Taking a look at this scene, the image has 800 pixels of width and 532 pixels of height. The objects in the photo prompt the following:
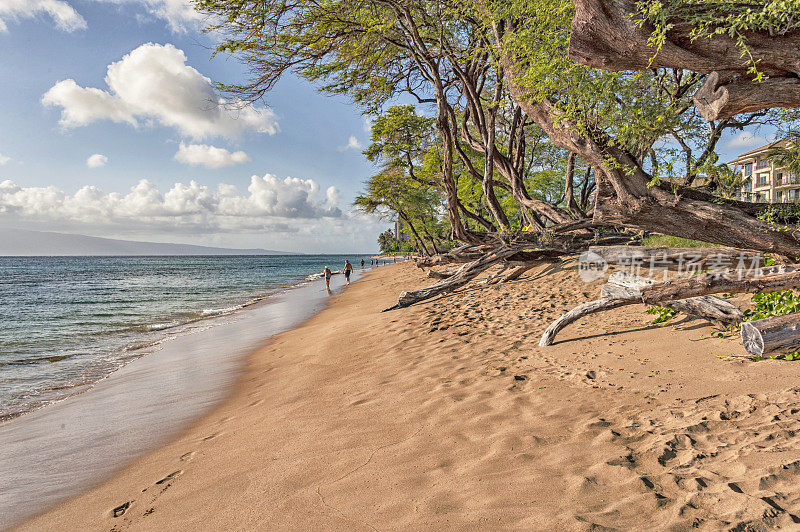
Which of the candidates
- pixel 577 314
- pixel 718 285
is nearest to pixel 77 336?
pixel 577 314

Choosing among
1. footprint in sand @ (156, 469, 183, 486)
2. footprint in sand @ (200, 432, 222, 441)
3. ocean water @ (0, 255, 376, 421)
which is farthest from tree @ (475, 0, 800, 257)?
ocean water @ (0, 255, 376, 421)

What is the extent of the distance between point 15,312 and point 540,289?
27.4 m

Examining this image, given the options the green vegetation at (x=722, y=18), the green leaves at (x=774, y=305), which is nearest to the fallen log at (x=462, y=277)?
the green leaves at (x=774, y=305)

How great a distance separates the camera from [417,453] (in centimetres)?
340

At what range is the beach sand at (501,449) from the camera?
2480 mm

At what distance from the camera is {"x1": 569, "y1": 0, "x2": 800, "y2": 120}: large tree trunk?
11.7 ft

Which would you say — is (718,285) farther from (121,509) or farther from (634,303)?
(121,509)

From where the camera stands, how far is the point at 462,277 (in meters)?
10.3

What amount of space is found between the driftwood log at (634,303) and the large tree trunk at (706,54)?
7.89ft

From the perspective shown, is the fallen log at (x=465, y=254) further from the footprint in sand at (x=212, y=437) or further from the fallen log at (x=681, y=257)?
the footprint in sand at (x=212, y=437)

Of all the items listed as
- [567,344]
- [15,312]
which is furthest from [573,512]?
[15,312]

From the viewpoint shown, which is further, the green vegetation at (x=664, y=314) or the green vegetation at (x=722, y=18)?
the green vegetation at (x=664, y=314)

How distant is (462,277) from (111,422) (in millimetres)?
7978

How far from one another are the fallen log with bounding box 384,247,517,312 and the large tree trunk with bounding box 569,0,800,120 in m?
5.73
